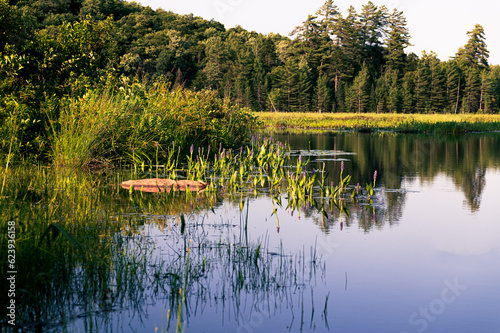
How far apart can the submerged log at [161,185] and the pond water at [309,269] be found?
0.51 meters

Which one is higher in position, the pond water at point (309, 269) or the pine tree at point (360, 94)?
the pine tree at point (360, 94)

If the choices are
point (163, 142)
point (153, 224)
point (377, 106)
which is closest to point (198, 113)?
point (163, 142)

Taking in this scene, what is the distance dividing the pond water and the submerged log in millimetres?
514

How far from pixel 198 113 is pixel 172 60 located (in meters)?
66.4

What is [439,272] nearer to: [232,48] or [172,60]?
[172,60]

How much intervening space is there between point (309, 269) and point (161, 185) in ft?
19.0

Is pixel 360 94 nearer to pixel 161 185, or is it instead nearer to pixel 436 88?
pixel 436 88

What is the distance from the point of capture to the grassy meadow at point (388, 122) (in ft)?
145

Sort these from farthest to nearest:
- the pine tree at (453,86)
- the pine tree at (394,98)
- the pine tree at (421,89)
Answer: the pine tree at (453,86), the pine tree at (421,89), the pine tree at (394,98)

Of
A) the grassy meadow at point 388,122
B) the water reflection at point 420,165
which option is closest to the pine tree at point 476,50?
the grassy meadow at point 388,122

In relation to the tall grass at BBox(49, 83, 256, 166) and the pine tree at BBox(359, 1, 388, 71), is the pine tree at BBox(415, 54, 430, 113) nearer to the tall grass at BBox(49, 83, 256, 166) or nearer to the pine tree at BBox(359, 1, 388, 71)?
the pine tree at BBox(359, 1, 388, 71)

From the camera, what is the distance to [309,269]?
21.6 ft

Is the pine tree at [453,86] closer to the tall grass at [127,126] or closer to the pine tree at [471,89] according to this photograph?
the pine tree at [471,89]

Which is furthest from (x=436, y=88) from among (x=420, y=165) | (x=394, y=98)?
(x=420, y=165)
